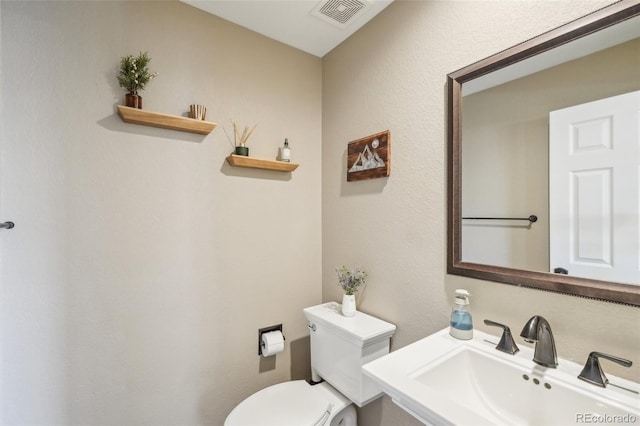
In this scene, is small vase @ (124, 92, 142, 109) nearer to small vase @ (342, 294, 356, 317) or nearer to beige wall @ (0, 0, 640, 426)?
beige wall @ (0, 0, 640, 426)

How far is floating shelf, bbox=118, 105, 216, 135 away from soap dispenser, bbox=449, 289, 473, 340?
1348 mm

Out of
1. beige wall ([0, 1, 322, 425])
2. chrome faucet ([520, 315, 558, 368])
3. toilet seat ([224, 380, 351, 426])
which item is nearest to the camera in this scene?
chrome faucet ([520, 315, 558, 368])

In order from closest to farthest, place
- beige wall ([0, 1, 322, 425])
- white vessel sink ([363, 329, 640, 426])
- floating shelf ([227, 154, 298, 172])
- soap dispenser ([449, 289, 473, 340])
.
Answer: white vessel sink ([363, 329, 640, 426]) < soap dispenser ([449, 289, 473, 340]) < beige wall ([0, 1, 322, 425]) < floating shelf ([227, 154, 298, 172])

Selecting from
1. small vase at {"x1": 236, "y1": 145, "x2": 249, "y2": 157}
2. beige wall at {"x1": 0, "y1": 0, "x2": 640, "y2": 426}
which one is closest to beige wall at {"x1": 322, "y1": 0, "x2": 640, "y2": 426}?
beige wall at {"x1": 0, "y1": 0, "x2": 640, "y2": 426}

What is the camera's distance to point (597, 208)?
31.9 inches

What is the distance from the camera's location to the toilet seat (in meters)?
1.21

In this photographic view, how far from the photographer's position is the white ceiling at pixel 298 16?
54.7 inches

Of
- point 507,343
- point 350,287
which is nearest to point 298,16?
point 350,287

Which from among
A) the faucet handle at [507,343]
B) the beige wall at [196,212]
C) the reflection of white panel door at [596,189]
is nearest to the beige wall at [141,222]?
the beige wall at [196,212]

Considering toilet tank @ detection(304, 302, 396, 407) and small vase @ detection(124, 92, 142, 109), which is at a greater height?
small vase @ detection(124, 92, 142, 109)

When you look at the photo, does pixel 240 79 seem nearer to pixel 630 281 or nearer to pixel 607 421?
pixel 630 281

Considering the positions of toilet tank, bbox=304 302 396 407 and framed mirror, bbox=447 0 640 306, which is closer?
framed mirror, bbox=447 0 640 306

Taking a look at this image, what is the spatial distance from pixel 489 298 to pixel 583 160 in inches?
21.4

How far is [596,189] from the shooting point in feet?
2.68
